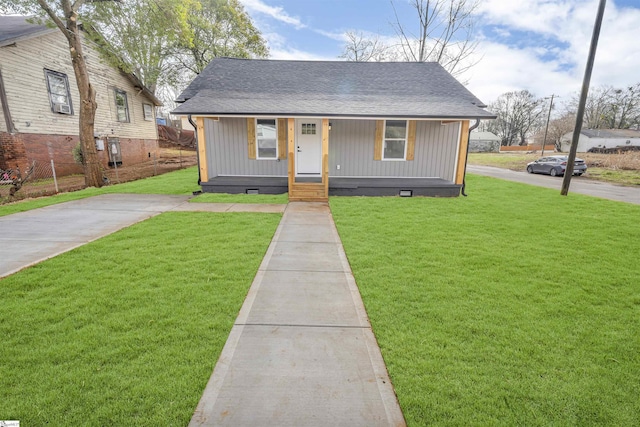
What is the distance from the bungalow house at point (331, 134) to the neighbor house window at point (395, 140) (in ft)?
0.11

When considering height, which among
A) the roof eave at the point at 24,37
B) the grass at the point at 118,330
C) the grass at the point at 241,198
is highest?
the roof eave at the point at 24,37

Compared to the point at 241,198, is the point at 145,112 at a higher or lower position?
higher

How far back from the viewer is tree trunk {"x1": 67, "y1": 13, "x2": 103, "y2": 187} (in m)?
9.65

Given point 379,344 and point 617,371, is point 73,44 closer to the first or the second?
point 379,344

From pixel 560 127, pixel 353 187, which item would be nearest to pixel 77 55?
pixel 353 187

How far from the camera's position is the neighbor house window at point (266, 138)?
10.1 metres

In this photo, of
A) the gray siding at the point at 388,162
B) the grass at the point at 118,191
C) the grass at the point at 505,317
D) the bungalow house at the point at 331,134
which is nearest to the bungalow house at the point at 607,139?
the gray siding at the point at 388,162

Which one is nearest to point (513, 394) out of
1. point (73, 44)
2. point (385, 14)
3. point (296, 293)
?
point (296, 293)

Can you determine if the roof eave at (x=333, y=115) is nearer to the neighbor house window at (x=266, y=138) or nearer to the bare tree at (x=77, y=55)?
the neighbor house window at (x=266, y=138)

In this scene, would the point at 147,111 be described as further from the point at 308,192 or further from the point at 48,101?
the point at 308,192

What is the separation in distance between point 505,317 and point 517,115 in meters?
78.0

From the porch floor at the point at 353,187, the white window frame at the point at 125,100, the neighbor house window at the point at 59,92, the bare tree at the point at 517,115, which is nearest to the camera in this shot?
the porch floor at the point at 353,187

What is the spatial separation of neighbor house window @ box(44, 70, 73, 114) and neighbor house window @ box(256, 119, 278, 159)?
9.58m

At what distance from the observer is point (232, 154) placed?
10281 millimetres
